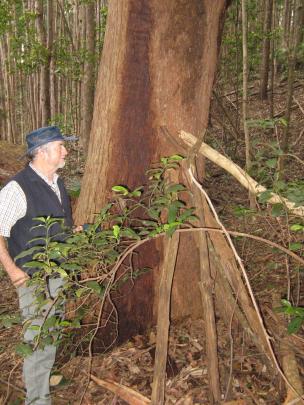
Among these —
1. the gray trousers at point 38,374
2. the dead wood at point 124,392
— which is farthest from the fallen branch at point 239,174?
the dead wood at point 124,392

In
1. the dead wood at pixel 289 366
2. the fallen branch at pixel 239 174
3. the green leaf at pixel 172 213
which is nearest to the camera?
the green leaf at pixel 172 213

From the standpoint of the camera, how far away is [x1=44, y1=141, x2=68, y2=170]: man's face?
2.94m

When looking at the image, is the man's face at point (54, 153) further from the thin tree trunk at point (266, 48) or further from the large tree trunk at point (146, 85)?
the thin tree trunk at point (266, 48)

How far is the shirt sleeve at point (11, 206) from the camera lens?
8.85 ft

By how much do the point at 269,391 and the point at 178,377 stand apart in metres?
0.64

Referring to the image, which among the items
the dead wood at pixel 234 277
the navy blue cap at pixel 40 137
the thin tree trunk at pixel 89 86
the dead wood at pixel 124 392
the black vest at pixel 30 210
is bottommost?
the dead wood at pixel 124 392

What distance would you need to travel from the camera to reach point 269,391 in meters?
2.80

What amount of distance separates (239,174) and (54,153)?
4.25 ft

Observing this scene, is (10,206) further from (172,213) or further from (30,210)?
(172,213)

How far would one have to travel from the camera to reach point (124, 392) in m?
2.95

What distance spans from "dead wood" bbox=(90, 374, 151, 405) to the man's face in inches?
A: 63.3

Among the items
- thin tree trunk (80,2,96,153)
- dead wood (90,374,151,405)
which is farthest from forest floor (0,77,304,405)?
thin tree trunk (80,2,96,153)

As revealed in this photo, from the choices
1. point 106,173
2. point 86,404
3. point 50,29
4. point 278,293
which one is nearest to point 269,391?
point 278,293

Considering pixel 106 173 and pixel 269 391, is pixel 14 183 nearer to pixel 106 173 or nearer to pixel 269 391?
pixel 106 173
